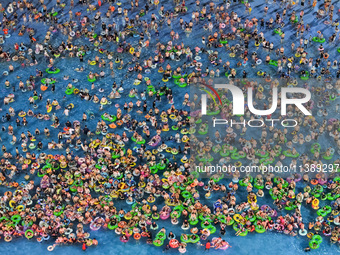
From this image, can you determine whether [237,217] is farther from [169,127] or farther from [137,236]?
[169,127]

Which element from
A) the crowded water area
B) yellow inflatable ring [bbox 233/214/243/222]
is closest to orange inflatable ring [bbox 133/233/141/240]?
the crowded water area

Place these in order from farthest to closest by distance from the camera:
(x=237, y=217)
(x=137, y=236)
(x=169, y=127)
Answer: (x=169, y=127), (x=237, y=217), (x=137, y=236)

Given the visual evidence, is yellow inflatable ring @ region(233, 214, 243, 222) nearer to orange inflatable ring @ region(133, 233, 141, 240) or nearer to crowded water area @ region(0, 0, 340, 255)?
crowded water area @ region(0, 0, 340, 255)

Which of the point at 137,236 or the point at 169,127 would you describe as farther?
the point at 169,127

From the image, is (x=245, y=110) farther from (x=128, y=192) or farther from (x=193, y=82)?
(x=128, y=192)

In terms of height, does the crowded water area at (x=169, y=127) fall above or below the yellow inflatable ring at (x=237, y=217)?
above

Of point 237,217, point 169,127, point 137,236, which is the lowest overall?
point 137,236

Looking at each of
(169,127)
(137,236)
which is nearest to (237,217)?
(137,236)

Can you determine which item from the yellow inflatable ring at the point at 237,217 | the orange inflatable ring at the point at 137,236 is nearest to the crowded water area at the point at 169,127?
the yellow inflatable ring at the point at 237,217

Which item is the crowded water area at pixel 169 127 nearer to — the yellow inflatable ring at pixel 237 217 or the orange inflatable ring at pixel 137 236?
the yellow inflatable ring at pixel 237 217

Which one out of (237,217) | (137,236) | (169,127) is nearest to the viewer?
(137,236)
